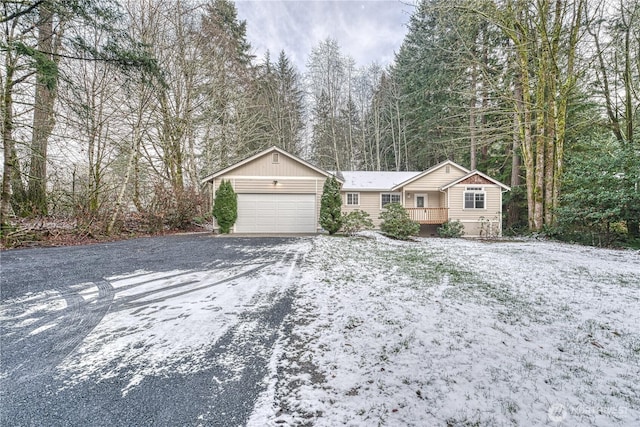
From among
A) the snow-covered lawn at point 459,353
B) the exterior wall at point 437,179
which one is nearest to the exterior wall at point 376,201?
the exterior wall at point 437,179

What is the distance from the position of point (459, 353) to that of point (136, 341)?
311cm

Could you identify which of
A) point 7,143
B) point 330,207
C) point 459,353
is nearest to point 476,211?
point 330,207

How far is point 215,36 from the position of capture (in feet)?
45.6

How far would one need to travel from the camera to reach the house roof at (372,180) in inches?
Answer: 621

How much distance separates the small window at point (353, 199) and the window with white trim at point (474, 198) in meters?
5.79

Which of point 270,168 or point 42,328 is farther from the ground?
point 270,168

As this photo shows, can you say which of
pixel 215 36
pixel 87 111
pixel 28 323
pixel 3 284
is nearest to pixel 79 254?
pixel 3 284

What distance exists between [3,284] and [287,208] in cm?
876

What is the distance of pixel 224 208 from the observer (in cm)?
1135

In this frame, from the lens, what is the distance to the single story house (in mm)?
12102

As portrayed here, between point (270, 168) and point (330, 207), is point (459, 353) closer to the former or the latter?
point (330, 207)

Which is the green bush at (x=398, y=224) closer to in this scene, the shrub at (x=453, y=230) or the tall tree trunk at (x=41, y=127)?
the shrub at (x=453, y=230)

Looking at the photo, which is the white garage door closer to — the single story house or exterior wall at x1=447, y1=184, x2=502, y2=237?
the single story house

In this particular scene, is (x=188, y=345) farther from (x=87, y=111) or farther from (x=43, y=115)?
(x=43, y=115)
